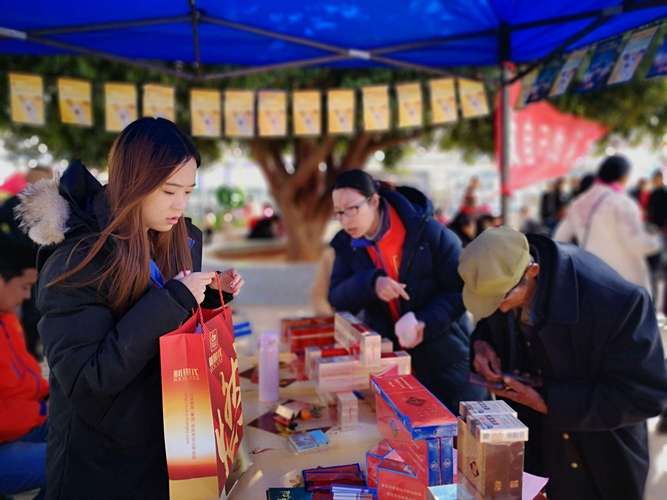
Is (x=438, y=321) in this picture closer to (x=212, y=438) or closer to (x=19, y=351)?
(x=212, y=438)

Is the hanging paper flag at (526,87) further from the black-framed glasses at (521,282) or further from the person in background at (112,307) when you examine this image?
the person in background at (112,307)

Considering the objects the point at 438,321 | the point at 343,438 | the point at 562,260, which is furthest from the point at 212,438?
the point at 438,321

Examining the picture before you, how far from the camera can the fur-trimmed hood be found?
130 cm

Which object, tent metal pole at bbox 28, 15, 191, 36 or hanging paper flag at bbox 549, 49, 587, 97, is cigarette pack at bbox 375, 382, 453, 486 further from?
tent metal pole at bbox 28, 15, 191, 36

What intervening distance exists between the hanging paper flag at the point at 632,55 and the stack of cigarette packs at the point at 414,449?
6.69 ft

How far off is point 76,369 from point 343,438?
872 millimetres

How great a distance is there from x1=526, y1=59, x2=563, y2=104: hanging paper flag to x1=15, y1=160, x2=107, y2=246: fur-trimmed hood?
2678 mm

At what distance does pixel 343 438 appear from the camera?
1.75m

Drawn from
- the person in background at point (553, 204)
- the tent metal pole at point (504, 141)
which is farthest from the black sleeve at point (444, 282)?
the person in background at point (553, 204)

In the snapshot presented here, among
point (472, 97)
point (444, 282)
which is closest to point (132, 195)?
point (444, 282)

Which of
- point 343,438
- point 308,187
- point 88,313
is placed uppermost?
point 308,187

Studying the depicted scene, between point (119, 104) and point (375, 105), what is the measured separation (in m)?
1.77

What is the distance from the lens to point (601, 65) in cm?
282

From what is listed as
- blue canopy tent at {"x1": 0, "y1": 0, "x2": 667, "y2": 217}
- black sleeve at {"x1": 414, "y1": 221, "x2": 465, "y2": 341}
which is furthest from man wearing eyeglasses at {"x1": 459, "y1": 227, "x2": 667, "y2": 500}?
blue canopy tent at {"x1": 0, "y1": 0, "x2": 667, "y2": 217}
